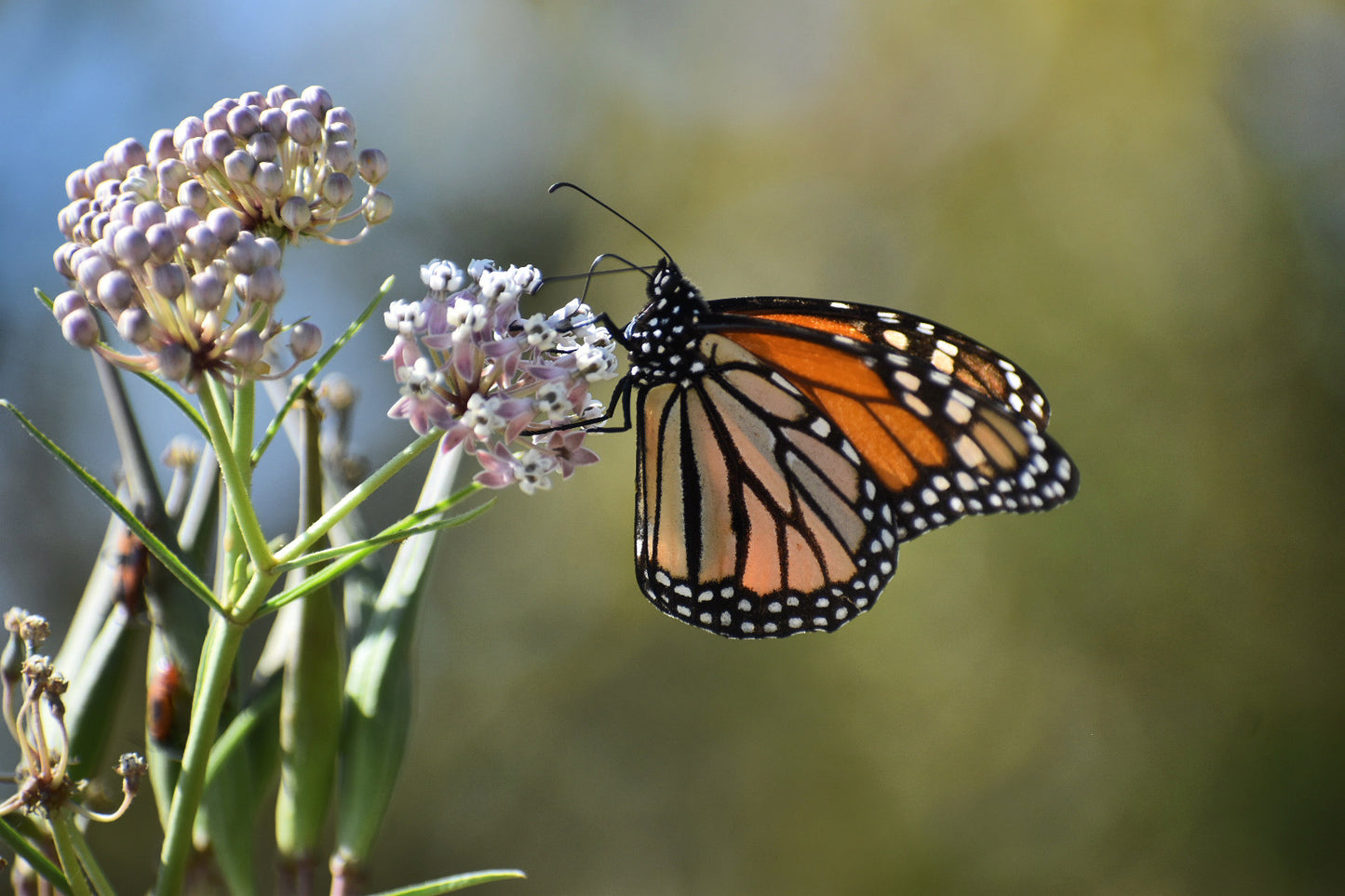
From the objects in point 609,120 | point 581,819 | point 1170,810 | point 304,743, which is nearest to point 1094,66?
point 609,120

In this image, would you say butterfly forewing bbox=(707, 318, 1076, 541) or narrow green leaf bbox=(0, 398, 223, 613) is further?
butterfly forewing bbox=(707, 318, 1076, 541)

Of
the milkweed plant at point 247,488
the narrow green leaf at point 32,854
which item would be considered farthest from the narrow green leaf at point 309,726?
the narrow green leaf at point 32,854

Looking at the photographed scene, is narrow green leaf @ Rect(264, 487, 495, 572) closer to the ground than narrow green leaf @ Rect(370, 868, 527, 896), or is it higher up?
higher up

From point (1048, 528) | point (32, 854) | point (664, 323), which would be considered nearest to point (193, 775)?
point (32, 854)

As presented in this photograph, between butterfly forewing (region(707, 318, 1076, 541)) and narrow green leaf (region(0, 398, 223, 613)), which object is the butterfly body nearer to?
butterfly forewing (region(707, 318, 1076, 541))

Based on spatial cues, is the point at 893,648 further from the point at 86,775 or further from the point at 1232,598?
the point at 86,775

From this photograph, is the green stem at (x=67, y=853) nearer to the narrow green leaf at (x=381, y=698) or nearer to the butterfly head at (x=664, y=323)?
the narrow green leaf at (x=381, y=698)

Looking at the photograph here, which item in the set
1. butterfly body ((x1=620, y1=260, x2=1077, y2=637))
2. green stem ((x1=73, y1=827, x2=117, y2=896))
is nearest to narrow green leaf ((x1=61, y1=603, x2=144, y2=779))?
green stem ((x1=73, y1=827, x2=117, y2=896))

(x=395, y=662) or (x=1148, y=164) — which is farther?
(x=1148, y=164)
